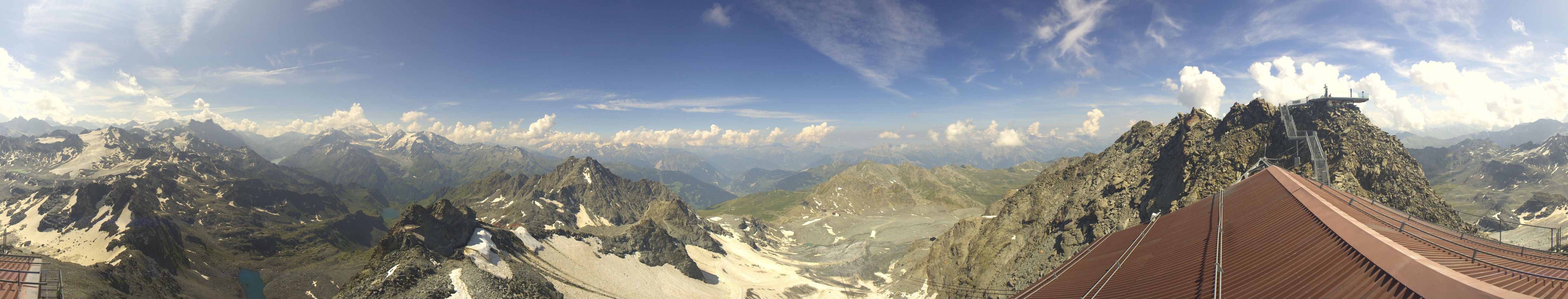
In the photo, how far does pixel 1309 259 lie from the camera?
1184 centimetres

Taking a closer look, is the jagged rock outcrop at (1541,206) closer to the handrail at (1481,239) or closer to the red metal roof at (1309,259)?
the handrail at (1481,239)

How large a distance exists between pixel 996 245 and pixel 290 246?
16639cm

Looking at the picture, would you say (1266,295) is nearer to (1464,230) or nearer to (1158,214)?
(1158,214)

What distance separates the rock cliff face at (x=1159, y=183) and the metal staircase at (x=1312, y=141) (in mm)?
559

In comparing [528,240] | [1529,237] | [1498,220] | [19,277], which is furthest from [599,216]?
[1529,237]

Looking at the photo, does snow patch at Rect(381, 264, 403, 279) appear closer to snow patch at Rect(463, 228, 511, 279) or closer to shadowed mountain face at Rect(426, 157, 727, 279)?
snow patch at Rect(463, 228, 511, 279)

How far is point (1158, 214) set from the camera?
110 feet

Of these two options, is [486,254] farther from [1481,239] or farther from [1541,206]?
[1541,206]

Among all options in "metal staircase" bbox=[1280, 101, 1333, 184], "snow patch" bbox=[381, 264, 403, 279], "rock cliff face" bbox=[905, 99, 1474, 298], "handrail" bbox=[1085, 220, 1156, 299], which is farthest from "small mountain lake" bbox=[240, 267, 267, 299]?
"metal staircase" bbox=[1280, 101, 1333, 184]

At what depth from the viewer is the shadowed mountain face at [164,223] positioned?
67.0m

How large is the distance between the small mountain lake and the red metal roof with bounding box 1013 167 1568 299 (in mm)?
111024

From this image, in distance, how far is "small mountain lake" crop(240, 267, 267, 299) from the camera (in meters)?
73.5

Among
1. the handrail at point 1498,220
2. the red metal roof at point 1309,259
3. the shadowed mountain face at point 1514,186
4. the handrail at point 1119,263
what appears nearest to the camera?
the red metal roof at point 1309,259

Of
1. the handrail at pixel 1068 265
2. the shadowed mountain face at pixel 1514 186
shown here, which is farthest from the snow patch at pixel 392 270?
the shadowed mountain face at pixel 1514 186
